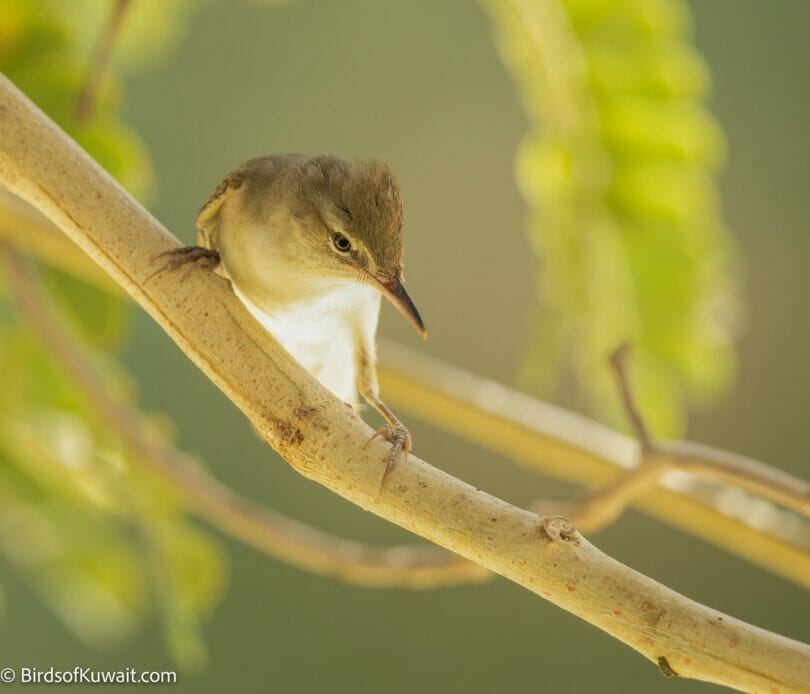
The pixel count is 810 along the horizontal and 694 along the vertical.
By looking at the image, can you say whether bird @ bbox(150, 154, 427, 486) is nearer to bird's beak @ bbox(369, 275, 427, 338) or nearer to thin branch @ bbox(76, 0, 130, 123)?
bird's beak @ bbox(369, 275, 427, 338)

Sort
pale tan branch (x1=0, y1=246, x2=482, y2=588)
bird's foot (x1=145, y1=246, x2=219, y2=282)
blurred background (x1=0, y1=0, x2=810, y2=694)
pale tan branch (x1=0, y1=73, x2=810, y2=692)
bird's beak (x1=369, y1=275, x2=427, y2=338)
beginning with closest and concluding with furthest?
pale tan branch (x1=0, y1=73, x2=810, y2=692), bird's foot (x1=145, y1=246, x2=219, y2=282), bird's beak (x1=369, y1=275, x2=427, y2=338), pale tan branch (x1=0, y1=246, x2=482, y2=588), blurred background (x1=0, y1=0, x2=810, y2=694)

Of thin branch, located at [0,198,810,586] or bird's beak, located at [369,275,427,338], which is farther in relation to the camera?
thin branch, located at [0,198,810,586]

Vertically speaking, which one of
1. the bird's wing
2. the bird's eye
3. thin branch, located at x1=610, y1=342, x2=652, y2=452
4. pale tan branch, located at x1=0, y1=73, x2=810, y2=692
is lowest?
pale tan branch, located at x1=0, y1=73, x2=810, y2=692

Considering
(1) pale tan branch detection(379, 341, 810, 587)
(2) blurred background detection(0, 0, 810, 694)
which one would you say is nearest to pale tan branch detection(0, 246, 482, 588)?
(1) pale tan branch detection(379, 341, 810, 587)

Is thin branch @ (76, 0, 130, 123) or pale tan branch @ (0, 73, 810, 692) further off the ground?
thin branch @ (76, 0, 130, 123)

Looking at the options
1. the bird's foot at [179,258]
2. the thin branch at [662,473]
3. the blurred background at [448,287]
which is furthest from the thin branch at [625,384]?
the blurred background at [448,287]

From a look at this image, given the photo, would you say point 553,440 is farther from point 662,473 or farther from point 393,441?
point 393,441

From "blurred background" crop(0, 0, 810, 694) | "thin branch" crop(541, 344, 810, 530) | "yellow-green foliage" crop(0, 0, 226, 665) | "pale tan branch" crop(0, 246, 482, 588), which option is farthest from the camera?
"blurred background" crop(0, 0, 810, 694)
